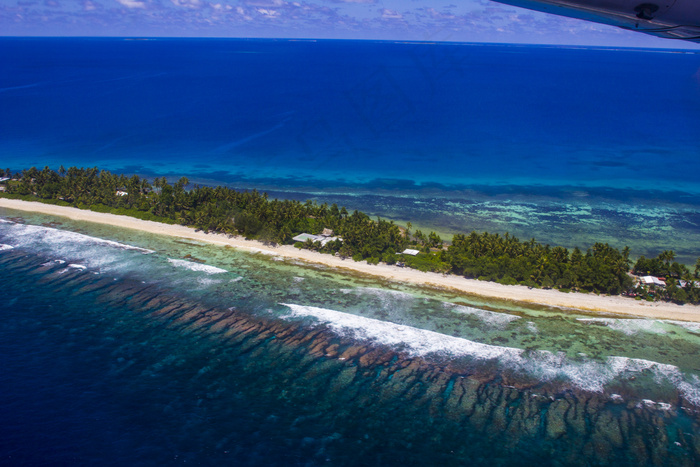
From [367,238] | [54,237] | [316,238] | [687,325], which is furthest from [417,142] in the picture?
[687,325]

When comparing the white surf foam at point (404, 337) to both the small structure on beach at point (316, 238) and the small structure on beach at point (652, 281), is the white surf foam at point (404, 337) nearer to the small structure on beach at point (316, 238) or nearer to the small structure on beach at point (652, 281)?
the small structure on beach at point (316, 238)

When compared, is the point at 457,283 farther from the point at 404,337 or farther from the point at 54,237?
the point at 54,237

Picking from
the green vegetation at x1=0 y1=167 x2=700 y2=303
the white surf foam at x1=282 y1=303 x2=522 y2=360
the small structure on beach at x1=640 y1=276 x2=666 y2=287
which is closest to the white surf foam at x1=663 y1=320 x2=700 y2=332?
the green vegetation at x1=0 y1=167 x2=700 y2=303

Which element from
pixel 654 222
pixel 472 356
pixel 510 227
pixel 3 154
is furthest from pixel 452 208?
pixel 3 154

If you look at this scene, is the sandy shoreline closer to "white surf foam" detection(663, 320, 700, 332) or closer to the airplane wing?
"white surf foam" detection(663, 320, 700, 332)

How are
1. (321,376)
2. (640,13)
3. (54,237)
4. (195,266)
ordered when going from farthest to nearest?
(54,237), (195,266), (321,376), (640,13)

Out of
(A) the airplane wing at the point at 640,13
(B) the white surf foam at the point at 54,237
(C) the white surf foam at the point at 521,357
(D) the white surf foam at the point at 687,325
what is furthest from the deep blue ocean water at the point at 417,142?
(B) the white surf foam at the point at 54,237
